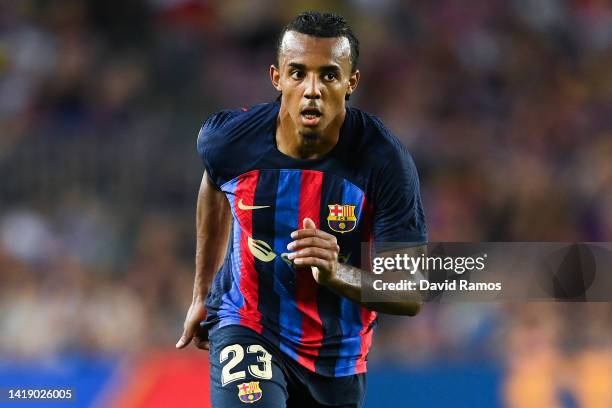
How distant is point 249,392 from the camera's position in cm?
350

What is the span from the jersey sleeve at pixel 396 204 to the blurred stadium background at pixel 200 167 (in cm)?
243

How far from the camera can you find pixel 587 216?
783 cm

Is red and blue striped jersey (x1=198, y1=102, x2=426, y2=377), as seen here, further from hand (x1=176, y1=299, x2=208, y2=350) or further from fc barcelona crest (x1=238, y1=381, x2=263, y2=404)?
fc barcelona crest (x1=238, y1=381, x2=263, y2=404)

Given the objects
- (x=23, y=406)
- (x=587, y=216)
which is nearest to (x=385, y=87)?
(x=587, y=216)

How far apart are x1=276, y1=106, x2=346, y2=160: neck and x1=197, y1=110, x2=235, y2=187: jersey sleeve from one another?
257mm

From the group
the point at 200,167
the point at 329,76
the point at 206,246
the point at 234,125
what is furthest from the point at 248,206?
the point at 200,167

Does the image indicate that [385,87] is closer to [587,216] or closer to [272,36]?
[272,36]

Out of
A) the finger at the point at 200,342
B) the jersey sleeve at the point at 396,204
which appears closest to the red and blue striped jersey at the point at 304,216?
the jersey sleeve at the point at 396,204

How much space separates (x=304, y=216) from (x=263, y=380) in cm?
64

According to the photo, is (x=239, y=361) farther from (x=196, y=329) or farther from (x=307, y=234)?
(x=307, y=234)

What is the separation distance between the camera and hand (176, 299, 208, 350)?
4066 millimetres

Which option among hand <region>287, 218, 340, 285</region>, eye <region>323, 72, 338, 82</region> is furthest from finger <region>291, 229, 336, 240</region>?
eye <region>323, 72, 338, 82</region>

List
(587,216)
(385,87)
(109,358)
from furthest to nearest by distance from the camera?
(385,87), (587,216), (109,358)

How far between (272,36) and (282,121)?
488 centimetres
